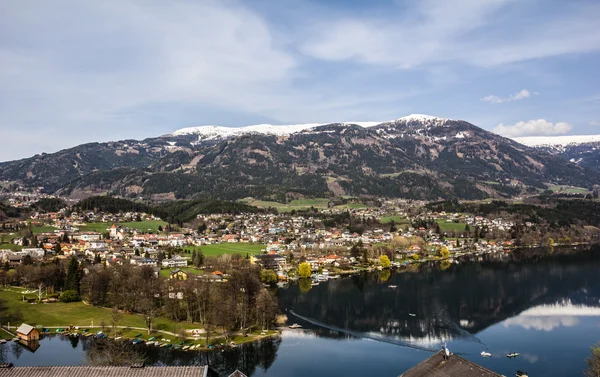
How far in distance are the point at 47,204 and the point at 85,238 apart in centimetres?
5613

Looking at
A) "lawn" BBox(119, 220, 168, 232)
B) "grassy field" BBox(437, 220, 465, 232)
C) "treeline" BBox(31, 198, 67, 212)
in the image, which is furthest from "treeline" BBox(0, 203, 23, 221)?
"grassy field" BBox(437, 220, 465, 232)

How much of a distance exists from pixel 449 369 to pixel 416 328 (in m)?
27.4

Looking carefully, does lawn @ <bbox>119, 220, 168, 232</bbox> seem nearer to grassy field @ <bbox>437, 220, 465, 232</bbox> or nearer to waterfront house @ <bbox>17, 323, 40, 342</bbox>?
waterfront house @ <bbox>17, 323, 40, 342</bbox>

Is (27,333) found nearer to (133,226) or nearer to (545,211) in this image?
(133,226)

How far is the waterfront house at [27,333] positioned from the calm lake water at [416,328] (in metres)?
1.02

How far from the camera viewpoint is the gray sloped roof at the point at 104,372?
2066 cm

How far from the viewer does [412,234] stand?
120 m

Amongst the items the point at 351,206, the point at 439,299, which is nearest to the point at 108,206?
the point at 351,206

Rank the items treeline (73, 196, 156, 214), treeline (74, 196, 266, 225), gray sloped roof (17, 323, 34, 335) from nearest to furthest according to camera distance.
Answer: gray sloped roof (17, 323, 34, 335) → treeline (73, 196, 156, 214) → treeline (74, 196, 266, 225)

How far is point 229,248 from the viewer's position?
94312mm

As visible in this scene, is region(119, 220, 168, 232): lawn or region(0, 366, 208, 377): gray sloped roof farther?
region(119, 220, 168, 232): lawn

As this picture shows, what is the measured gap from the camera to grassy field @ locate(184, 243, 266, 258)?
8806cm

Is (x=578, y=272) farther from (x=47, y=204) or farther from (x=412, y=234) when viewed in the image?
(x=47, y=204)

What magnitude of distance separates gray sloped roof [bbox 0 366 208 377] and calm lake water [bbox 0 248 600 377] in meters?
13.8
